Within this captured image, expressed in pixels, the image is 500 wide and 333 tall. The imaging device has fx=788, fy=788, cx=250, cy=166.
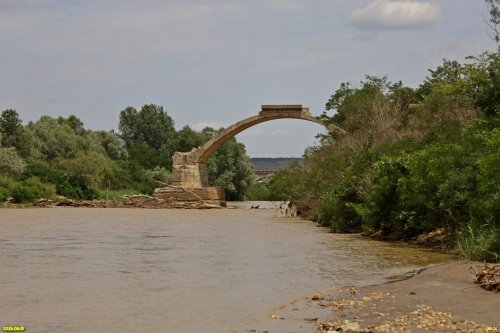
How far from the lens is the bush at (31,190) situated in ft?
172

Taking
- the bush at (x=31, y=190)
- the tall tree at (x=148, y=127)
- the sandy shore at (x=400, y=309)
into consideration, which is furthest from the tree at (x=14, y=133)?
the sandy shore at (x=400, y=309)

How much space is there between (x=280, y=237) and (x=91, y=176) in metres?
39.5

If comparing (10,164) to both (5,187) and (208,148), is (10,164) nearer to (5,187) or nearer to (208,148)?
(5,187)

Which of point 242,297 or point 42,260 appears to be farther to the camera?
point 42,260

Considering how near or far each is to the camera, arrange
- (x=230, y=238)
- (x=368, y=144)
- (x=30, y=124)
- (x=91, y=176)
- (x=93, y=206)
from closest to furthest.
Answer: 1. (x=230, y=238)
2. (x=368, y=144)
3. (x=93, y=206)
4. (x=91, y=176)
5. (x=30, y=124)

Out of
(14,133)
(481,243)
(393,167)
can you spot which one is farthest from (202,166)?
(481,243)

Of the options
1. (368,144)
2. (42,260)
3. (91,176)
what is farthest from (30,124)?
(42,260)

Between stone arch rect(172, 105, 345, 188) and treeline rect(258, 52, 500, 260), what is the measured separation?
77.1ft

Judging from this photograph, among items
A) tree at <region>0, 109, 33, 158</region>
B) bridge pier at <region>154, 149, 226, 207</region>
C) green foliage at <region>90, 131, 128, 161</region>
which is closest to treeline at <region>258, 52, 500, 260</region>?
bridge pier at <region>154, 149, 226, 207</region>

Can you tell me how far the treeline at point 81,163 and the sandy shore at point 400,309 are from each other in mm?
42417

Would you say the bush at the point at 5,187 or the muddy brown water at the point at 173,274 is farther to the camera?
the bush at the point at 5,187

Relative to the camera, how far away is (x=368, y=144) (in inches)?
1314

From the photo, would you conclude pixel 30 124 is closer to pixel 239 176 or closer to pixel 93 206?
pixel 239 176

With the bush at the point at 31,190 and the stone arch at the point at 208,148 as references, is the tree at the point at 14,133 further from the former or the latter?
the stone arch at the point at 208,148
